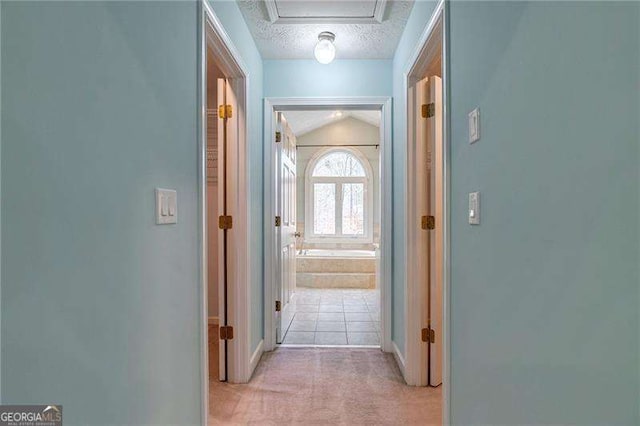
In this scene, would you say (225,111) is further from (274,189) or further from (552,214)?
(552,214)

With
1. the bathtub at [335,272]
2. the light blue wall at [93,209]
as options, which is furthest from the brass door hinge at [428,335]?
the bathtub at [335,272]

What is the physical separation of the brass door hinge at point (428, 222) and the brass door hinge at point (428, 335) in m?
0.64

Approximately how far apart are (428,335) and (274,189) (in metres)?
1.52

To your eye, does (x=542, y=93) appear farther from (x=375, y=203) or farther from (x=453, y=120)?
(x=375, y=203)

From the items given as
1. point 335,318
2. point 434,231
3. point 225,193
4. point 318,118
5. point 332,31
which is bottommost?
point 335,318

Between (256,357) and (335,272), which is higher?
(335,272)

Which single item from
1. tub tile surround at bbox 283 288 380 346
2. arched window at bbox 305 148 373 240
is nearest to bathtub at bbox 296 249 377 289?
tub tile surround at bbox 283 288 380 346

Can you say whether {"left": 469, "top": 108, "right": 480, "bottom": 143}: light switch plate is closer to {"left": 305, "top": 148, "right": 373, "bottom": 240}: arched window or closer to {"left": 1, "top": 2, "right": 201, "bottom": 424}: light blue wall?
{"left": 1, "top": 2, "right": 201, "bottom": 424}: light blue wall

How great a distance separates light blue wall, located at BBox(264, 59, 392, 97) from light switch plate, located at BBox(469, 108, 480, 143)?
1.60 m

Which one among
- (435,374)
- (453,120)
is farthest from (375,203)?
(453,120)

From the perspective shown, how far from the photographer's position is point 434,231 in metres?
2.19

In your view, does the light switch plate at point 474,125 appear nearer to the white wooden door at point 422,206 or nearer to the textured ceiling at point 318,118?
the white wooden door at point 422,206

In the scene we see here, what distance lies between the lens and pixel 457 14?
137 cm

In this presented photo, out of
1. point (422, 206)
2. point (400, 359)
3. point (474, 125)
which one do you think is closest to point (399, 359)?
point (400, 359)
